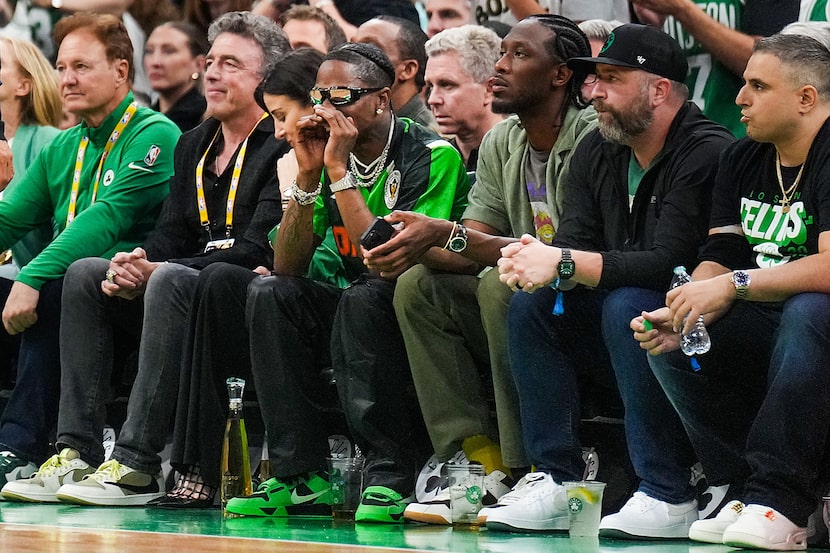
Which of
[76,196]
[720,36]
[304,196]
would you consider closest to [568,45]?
[720,36]

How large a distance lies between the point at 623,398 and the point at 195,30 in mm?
4487

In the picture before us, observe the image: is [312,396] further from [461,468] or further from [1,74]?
[1,74]

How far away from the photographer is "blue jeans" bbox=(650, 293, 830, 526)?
12.7ft

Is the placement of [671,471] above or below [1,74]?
below

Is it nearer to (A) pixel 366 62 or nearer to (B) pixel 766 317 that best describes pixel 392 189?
(A) pixel 366 62

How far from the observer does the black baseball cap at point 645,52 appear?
4.64 metres

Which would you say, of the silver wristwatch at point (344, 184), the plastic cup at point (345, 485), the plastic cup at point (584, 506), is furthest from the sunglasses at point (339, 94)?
the plastic cup at point (584, 506)

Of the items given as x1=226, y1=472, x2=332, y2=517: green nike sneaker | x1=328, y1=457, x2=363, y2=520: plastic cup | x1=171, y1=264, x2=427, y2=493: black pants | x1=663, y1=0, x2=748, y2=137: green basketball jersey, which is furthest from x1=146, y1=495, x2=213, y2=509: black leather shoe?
x1=663, y1=0, x2=748, y2=137: green basketball jersey

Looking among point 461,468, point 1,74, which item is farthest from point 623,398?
point 1,74

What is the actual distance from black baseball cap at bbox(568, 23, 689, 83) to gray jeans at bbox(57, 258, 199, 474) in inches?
72.1

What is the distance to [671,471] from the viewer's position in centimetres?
426

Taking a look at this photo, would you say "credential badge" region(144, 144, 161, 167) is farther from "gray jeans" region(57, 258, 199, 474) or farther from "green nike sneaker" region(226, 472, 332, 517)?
"green nike sneaker" region(226, 472, 332, 517)

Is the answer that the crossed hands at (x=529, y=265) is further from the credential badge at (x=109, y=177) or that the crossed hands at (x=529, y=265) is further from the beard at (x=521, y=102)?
the credential badge at (x=109, y=177)

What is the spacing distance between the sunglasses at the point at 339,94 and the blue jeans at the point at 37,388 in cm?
161
